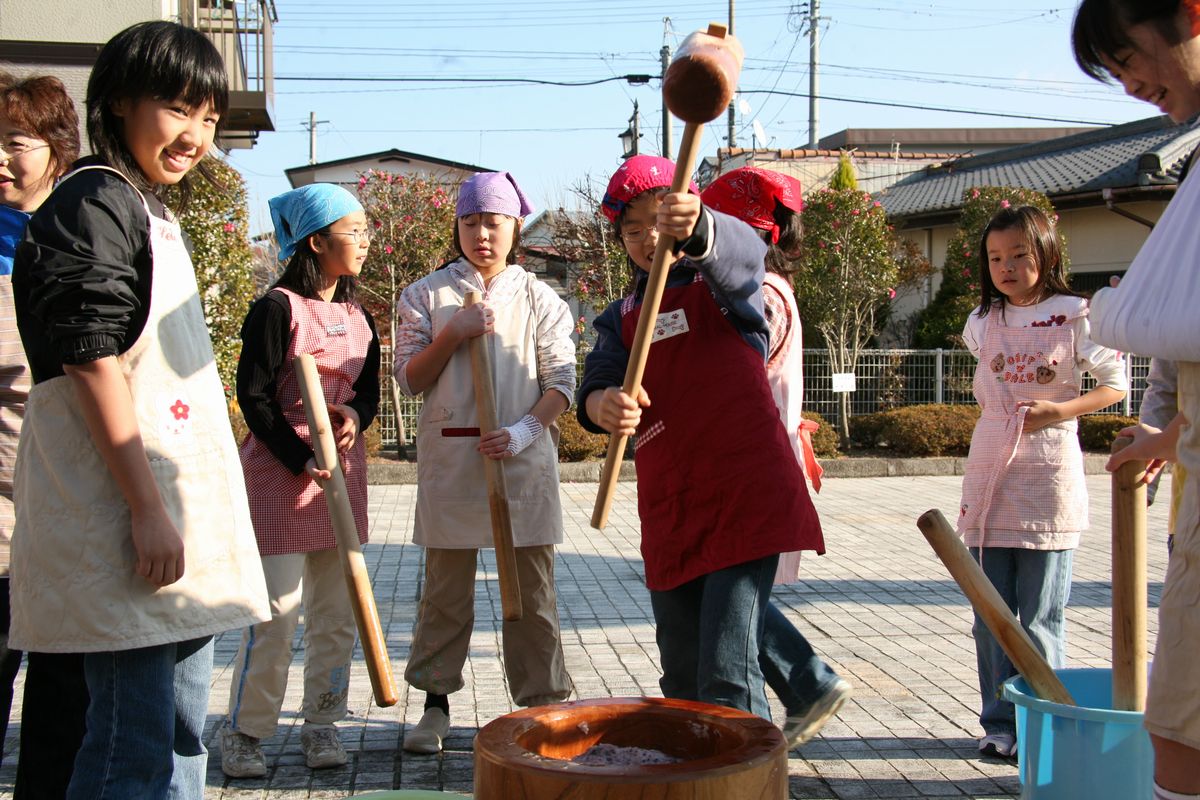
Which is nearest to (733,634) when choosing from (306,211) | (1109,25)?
(1109,25)

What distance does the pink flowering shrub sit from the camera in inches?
658

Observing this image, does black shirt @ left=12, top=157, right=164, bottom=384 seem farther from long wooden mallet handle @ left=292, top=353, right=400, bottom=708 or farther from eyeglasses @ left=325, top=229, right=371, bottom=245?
eyeglasses @ left=325, top=229, right=371, bottom=245

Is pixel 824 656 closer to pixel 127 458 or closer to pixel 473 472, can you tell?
pixel 473 472

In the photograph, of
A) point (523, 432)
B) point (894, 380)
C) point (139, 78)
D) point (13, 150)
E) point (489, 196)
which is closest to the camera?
point (139, 78)

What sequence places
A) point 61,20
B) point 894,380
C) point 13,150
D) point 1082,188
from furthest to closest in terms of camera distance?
point 1082,188 → point 894,380 → point 61,20 → point 13,150

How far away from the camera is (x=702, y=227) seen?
7.69 ft

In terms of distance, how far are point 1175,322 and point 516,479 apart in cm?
228

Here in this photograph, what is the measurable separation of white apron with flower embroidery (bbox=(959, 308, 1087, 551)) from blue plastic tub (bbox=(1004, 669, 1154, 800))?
103 centimetres

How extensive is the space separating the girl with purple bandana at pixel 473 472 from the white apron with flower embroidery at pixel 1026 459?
1.40 m

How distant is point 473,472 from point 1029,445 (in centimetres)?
182

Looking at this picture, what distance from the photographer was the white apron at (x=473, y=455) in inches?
142

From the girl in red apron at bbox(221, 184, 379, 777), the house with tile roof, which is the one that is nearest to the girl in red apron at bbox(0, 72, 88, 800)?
the girl in red apron at bbox(221, 184, 379, 777)

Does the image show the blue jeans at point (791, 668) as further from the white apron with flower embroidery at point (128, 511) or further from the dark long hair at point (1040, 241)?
the white apron with flower embroidery at point (128, 511)

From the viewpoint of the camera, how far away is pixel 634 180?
2932 millimetres
